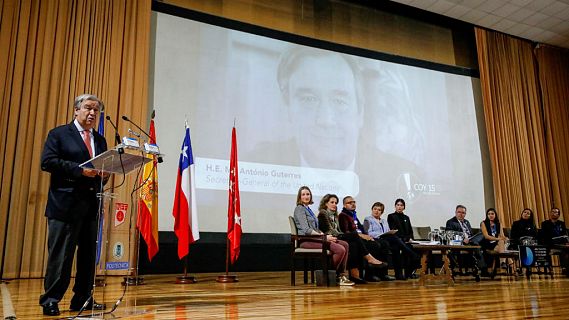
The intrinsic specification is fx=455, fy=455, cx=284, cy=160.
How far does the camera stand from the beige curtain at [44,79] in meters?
5.21

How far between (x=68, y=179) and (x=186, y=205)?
2.90 metres

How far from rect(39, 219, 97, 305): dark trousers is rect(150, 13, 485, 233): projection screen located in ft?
11.5

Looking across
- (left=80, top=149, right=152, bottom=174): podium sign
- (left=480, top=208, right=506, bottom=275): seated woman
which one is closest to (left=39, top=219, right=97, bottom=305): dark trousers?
(left=80, top=149, right=152, bottom=174): podium sign

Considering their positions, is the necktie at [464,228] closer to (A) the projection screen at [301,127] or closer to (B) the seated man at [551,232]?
(A) the projection screen at [301,127]

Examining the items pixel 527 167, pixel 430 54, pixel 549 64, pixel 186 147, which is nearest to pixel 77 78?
pixel 186 147

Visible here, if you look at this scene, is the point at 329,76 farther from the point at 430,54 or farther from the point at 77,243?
the point at 77,243

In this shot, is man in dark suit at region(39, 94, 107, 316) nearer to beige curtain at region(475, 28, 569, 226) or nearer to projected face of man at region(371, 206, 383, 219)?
projected face of man at region(371, 206, 383, 219)

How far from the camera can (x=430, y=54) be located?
28.9ft

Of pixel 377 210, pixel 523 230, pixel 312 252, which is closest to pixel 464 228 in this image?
pixel 523 230

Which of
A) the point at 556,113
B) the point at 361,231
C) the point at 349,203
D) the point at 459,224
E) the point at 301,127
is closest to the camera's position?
the point at 349,203

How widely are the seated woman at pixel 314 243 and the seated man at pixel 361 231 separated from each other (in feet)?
1.10

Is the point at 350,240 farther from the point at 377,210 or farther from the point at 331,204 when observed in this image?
the point at 377,210

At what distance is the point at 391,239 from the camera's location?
5602 millimetres

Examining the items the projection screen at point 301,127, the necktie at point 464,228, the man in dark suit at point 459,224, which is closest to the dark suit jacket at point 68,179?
the projection screen at point 301,127
